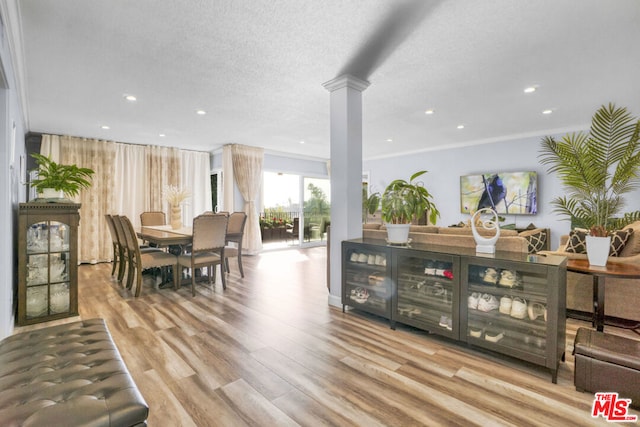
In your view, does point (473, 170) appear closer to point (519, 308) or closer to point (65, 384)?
point (519, 308)

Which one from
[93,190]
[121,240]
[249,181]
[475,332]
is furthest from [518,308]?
[93,190]

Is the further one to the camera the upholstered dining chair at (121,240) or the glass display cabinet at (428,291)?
the upholstered dining chair at (121,240)

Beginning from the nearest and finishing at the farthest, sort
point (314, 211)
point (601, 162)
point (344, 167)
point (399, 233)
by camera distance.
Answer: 1. point (601, 162)
2. point (399, 233)
3. point (344, 167)
4. point (314, 211)

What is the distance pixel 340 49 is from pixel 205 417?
9.60 ft

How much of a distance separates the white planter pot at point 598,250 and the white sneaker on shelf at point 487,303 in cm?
116

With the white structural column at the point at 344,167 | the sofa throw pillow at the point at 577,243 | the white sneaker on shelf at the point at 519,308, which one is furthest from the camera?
the sofa throw pillow at the point at 577,243

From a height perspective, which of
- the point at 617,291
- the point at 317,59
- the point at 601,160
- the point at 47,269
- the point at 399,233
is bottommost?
the point at 617,291

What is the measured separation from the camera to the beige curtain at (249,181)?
23.2 ft

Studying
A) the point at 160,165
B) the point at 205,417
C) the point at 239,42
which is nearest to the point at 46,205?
the point at 239,42

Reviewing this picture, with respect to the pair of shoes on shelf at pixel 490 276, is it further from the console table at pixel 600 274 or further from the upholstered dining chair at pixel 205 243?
the upholstered dining chair at pixel 205 243

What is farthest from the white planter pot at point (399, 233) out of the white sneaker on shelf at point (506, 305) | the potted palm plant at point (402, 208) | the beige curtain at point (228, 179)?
the beige curtain at point (228, 179)

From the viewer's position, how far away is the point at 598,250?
8.73 feet

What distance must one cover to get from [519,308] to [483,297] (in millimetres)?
231

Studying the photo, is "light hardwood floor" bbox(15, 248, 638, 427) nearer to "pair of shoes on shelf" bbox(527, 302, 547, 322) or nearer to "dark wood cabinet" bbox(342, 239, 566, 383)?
"dark wood cabinet" bbox(342, 239, 566, 383)
